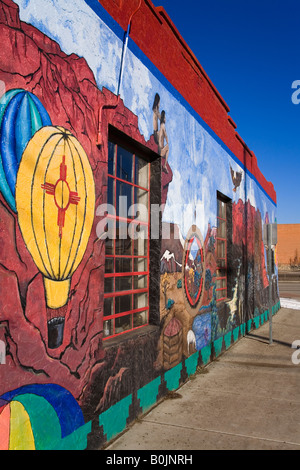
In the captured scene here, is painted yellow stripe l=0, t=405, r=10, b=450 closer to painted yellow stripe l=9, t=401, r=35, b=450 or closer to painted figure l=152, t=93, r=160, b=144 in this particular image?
painted yellow stripe l=9, t=401, r=35, b=450

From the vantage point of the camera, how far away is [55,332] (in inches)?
127

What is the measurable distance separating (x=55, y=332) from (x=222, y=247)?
21.6ft

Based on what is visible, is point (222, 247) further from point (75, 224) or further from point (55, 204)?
point (55, 204)

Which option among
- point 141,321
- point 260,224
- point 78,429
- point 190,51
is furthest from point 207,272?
point 260,224

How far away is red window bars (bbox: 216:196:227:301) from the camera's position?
902 cm

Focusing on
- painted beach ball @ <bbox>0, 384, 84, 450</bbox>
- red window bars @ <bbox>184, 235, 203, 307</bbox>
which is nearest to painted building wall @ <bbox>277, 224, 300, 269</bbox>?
red window bars @ <bbox>184, 235, 203, 307</bbox>

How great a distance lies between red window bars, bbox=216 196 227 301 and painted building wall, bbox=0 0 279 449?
9.12 feet

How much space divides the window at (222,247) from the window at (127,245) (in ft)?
12.8

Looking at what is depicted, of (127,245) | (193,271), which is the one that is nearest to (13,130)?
(127,245)

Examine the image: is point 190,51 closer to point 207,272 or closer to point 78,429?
point 207,272

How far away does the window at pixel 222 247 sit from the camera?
29.6 ft

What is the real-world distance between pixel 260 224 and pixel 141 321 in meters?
9.09

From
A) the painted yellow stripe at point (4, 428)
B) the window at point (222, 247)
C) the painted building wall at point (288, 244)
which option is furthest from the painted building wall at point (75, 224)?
the painted building wall at point (288, 244)

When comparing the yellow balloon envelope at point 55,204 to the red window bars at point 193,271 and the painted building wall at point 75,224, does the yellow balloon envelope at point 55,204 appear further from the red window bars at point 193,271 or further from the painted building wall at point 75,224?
the red window bars at point 193,271
